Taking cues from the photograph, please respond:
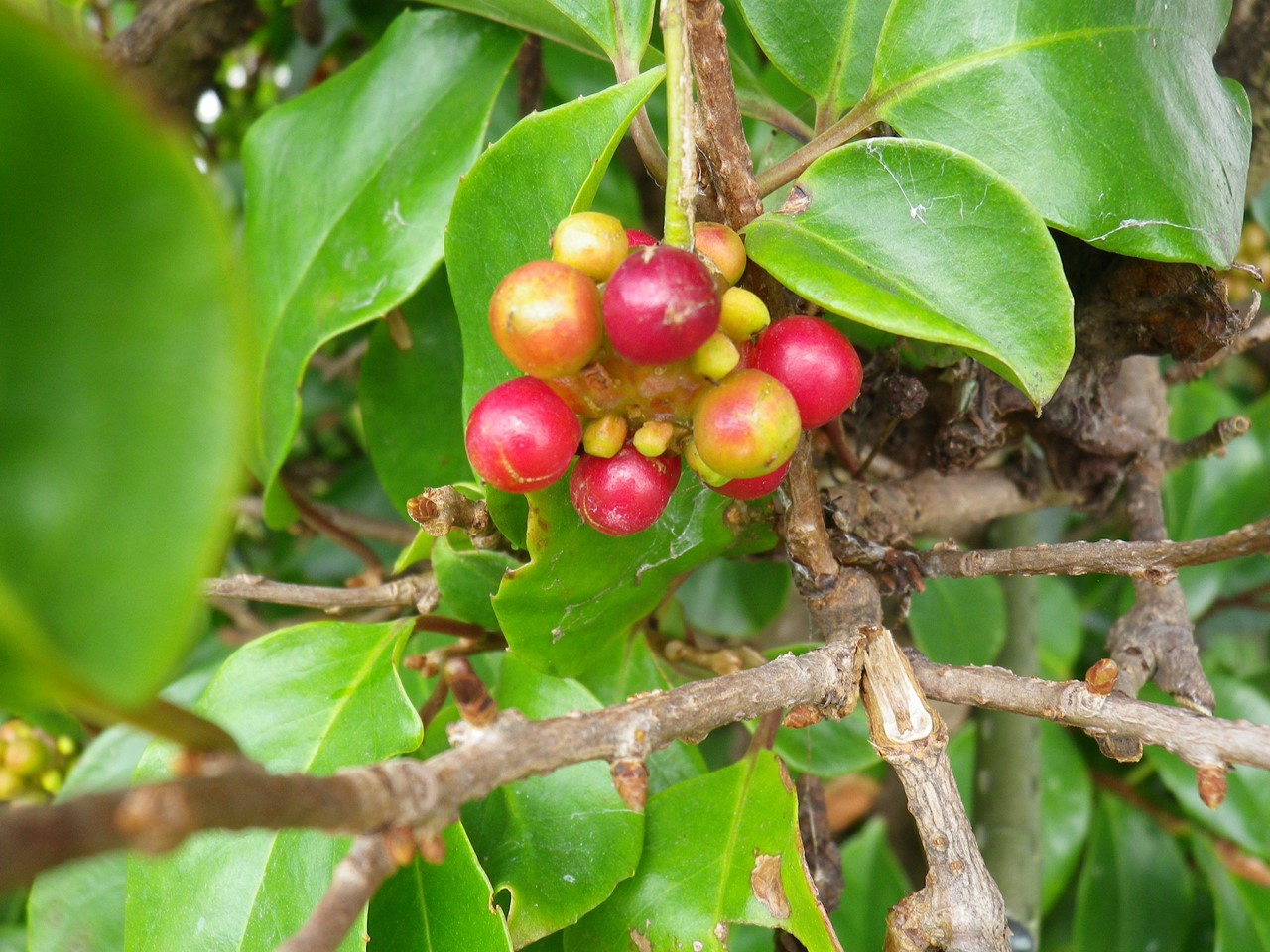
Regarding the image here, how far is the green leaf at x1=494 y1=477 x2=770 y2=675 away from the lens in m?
0.82

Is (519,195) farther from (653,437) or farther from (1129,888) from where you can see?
(1129,888)

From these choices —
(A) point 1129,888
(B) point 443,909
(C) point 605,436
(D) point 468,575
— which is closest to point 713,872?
(B) point 443,909

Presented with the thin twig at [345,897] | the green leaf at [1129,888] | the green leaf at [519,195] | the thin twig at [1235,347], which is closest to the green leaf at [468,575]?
the green leaf at [519,195]

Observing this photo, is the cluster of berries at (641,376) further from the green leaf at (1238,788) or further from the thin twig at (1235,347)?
the green leaf at (1238,788)

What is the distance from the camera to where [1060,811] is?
68.5 inches

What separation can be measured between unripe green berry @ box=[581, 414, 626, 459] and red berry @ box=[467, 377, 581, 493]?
26 millimetres

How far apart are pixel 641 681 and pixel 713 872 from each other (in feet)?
0.77

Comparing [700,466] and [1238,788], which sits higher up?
[700,466]

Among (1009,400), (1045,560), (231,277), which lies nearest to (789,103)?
(1009,400)

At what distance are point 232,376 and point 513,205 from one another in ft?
1.85

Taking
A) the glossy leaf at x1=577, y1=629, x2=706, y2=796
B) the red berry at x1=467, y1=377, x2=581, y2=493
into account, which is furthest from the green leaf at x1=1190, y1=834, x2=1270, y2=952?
the red berry at x1=467, y1=377, x2=581, y2=493

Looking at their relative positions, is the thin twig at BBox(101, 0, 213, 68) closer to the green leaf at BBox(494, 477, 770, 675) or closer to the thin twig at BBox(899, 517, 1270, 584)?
the green leaf at BBox(494, 477, 770, 675)

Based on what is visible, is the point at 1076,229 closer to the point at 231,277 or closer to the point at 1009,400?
the point at 1009,400

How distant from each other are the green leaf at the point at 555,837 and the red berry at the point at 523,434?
12.2 inches
